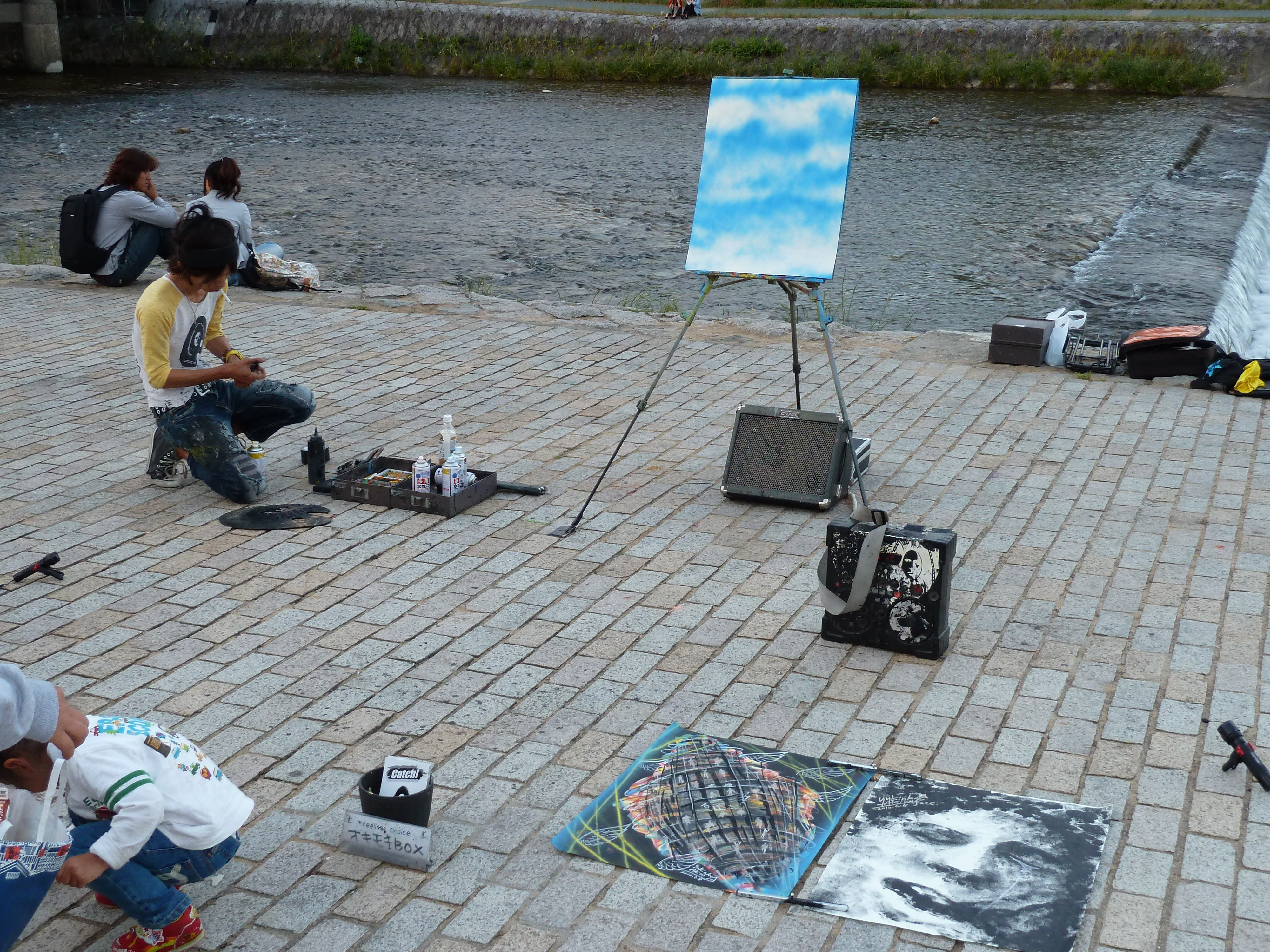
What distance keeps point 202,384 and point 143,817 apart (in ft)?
12.5

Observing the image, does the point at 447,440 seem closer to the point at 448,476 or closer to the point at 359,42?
the point at 448,476

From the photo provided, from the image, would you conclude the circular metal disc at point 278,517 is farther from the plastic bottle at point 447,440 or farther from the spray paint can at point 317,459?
the plastic bottle at point 447,440

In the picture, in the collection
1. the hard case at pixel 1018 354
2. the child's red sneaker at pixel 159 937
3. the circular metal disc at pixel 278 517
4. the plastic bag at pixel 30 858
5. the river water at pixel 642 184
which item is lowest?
the river water at pixel 642 184

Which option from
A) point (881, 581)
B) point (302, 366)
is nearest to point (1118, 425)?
point (881, 581)

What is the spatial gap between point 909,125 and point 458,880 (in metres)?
25.2

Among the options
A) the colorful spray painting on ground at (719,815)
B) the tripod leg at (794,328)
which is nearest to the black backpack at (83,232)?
the tripod leg at (794,328)

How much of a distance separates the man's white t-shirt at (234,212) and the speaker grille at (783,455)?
5.01 meters

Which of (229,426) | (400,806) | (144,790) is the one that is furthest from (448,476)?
A: (144,790)

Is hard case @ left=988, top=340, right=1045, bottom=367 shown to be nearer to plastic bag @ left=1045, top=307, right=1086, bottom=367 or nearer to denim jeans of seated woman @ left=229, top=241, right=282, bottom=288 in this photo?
plastic bag @ left=1045, top=307, right=1086, bottom=367

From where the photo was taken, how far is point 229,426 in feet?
22.9

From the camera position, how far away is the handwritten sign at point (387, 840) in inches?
157

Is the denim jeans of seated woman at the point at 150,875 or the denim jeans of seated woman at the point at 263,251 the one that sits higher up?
the denim jeans of seated woman at the point at 150,875

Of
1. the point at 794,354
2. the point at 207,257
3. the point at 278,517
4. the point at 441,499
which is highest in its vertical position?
the point at 207,257
